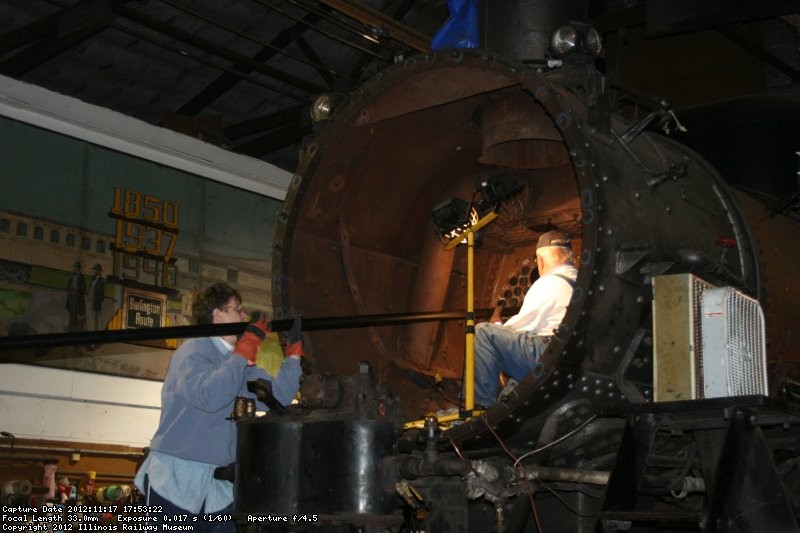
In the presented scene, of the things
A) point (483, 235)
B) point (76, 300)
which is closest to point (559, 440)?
point (483, 235)

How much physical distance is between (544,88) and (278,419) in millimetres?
1705

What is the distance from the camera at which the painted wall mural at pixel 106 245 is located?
6.62 meters

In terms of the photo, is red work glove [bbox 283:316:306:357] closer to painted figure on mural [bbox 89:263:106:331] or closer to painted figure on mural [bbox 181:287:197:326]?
painted figure on mural [bbox 89:263:106:331]

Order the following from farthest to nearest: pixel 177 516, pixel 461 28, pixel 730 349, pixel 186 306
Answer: pixel 186 306
pixel 461 28
pixel 177 516
pixel 730 349

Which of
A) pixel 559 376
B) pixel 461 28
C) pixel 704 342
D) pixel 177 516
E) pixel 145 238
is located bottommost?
pixel 177 516

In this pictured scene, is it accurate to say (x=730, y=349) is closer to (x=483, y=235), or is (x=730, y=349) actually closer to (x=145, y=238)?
(x=483, y=235)

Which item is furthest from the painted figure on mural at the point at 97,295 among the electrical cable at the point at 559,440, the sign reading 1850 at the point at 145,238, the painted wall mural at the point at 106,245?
the electrical cable at the point at 559,440

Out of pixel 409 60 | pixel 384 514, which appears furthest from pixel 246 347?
pixel 409 60

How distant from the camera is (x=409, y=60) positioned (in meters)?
4.39

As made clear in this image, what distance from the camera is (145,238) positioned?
752 centimetres

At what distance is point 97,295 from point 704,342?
4947 millimetres

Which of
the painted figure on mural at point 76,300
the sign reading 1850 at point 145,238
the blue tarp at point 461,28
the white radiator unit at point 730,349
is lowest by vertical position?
the white radiator unit at point 730,349

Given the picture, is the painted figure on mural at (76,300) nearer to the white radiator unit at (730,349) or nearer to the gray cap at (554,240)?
the gray cap at (554,240)

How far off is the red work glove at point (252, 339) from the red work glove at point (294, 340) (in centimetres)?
21
